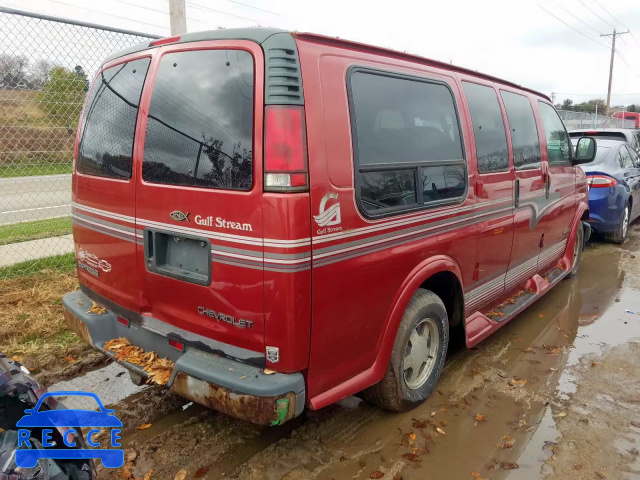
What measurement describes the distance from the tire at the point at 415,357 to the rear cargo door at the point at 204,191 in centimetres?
107

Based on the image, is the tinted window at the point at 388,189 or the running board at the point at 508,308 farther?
the running board at the point at 508,308

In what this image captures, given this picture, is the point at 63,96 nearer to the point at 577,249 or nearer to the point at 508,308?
the point at 508,308

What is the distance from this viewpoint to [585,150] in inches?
217

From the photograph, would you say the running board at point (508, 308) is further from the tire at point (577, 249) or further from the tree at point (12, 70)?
the tree at point (12, 70)

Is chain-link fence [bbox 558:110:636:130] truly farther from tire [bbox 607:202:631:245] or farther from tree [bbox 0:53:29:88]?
tree [bbox 0:53:29:88]

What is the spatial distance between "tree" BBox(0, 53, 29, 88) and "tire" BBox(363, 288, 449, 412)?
4.82 m

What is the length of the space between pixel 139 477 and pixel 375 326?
1553 millimetres

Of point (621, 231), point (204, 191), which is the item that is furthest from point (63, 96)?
point (621, 231)

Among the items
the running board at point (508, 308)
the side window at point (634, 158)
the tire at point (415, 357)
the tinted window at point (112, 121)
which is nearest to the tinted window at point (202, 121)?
the tinted window at point (112, 121)

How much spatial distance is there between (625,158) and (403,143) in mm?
7347

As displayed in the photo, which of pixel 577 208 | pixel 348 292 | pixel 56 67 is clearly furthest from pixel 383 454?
pixel 56 67

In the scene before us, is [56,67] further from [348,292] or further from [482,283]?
[482,283]

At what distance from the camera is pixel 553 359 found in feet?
13.8

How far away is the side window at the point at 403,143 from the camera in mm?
2652
